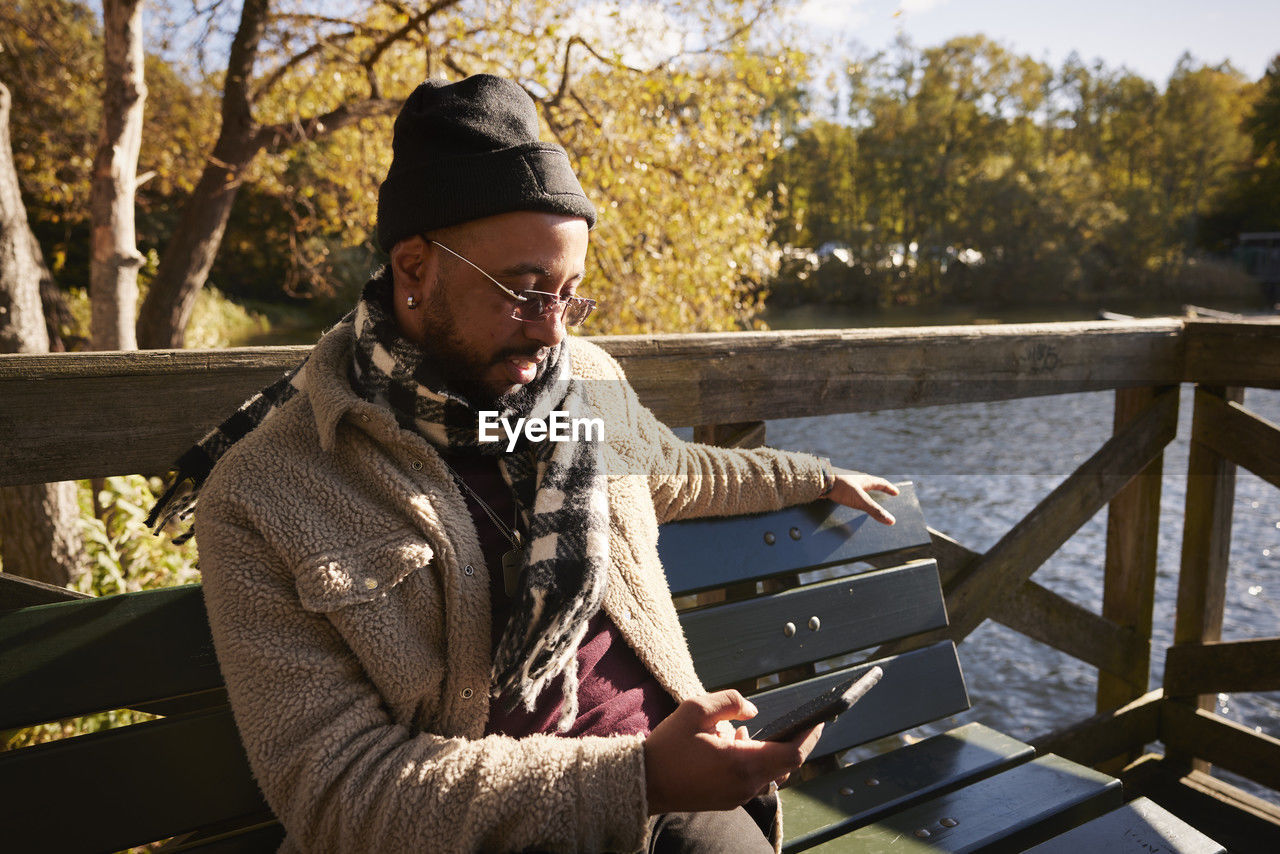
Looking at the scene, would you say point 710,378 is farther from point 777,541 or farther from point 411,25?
point 411,25

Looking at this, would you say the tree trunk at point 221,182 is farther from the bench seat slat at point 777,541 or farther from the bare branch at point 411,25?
the bench seat slat at point 777,541

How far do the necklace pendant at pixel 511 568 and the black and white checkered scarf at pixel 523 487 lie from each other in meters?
0.03

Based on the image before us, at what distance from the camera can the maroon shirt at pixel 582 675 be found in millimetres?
1430

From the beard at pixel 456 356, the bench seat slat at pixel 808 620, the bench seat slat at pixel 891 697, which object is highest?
the beard at pixel 456 356

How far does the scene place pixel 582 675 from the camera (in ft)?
5.00

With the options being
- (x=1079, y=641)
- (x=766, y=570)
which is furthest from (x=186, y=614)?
(x=1079, y=641)

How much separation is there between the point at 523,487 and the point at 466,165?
499 millimetres

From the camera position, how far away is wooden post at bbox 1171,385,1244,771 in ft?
10.5

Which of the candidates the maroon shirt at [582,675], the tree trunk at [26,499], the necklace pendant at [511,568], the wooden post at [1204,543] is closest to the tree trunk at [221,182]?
the tree trunk at [26,499]

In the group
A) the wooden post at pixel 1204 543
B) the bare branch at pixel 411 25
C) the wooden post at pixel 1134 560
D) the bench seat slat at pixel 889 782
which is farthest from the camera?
the bare branch at pixel 411 25

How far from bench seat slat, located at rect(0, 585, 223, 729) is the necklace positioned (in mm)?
431

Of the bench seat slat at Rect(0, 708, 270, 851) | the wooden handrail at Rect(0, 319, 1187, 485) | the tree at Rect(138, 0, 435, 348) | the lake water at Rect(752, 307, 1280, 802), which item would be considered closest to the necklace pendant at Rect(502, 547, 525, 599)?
the bench seat slat at Rect(0, 708, 270, 851)

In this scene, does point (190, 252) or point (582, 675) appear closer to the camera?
point (582, 675)

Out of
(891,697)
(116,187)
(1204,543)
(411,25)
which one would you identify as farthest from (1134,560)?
(116,187)
